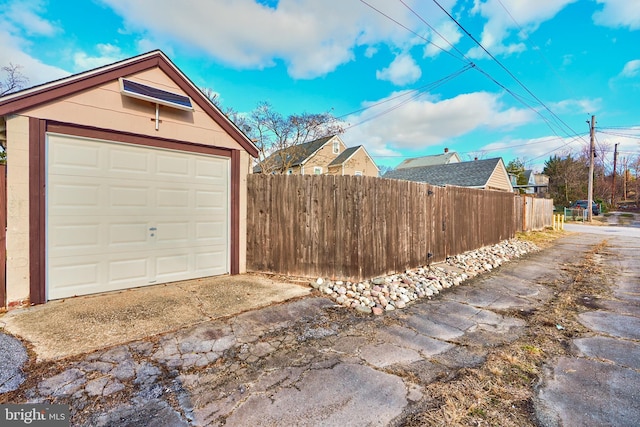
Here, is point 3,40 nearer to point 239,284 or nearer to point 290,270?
point 239,284

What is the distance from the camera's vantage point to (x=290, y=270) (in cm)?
519

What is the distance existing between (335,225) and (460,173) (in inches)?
711

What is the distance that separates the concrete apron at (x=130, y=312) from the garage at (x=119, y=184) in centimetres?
40

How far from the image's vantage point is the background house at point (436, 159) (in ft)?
111

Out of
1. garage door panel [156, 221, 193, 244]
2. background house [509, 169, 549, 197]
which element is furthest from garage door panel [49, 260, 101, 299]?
background house [509, 169, 549, 197]

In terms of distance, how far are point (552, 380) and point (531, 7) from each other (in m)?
8.37

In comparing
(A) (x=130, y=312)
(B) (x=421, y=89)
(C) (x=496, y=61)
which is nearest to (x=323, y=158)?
(B) (x=421, y=89)

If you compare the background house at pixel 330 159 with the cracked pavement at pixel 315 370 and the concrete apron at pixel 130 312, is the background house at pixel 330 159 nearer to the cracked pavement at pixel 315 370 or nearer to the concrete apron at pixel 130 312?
the concrete apron at pixel 130 312

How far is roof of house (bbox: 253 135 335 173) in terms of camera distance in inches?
720

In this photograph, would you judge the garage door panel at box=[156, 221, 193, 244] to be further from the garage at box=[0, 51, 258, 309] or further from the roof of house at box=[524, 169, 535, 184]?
the roof of house at box=[524, 169, 535, 184]

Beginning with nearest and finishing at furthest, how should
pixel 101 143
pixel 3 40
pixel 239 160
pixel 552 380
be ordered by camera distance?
pixel 552 380 < pixel 101 143 < pixel 239 160 < pixel 3 40

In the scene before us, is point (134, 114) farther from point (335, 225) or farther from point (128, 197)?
point (335, 225)

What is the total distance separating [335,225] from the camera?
4977 millimetres

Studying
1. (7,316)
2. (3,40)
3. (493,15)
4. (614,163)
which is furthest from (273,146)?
(614,163)
